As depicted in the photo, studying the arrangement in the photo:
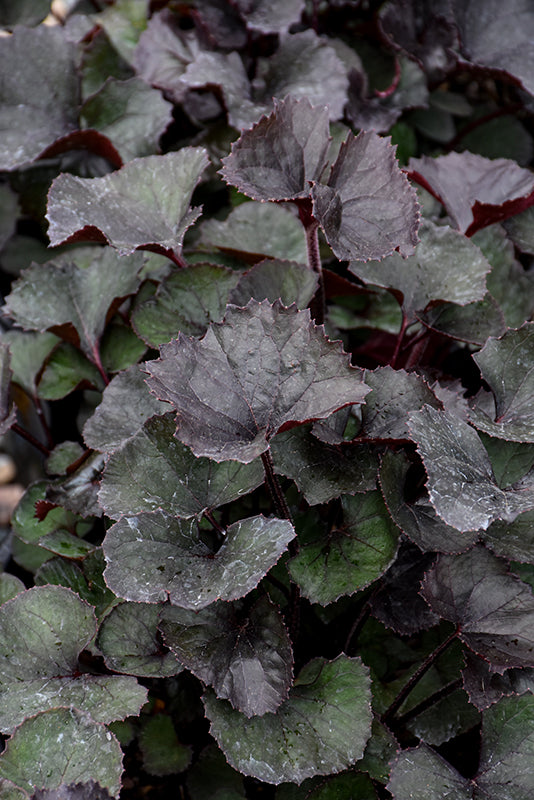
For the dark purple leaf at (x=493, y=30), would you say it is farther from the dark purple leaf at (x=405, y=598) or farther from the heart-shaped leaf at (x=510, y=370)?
the dark purple leaf at (x=405, y=598)

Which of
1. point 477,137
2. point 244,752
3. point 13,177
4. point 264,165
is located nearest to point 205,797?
point 244,752

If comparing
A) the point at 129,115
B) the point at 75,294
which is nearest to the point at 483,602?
the point at 75,294

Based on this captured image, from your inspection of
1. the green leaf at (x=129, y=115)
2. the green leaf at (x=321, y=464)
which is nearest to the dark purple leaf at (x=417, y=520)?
the green leaf at (x=321, y=464)

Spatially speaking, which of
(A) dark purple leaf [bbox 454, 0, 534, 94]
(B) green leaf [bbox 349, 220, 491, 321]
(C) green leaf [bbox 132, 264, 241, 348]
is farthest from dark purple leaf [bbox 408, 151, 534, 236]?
(A) dark purple leaf [bbox 454, 0, 534, 94]

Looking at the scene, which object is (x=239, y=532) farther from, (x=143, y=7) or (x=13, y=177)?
(x=143, y=7)

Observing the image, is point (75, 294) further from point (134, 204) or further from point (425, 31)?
point (425, 31)
